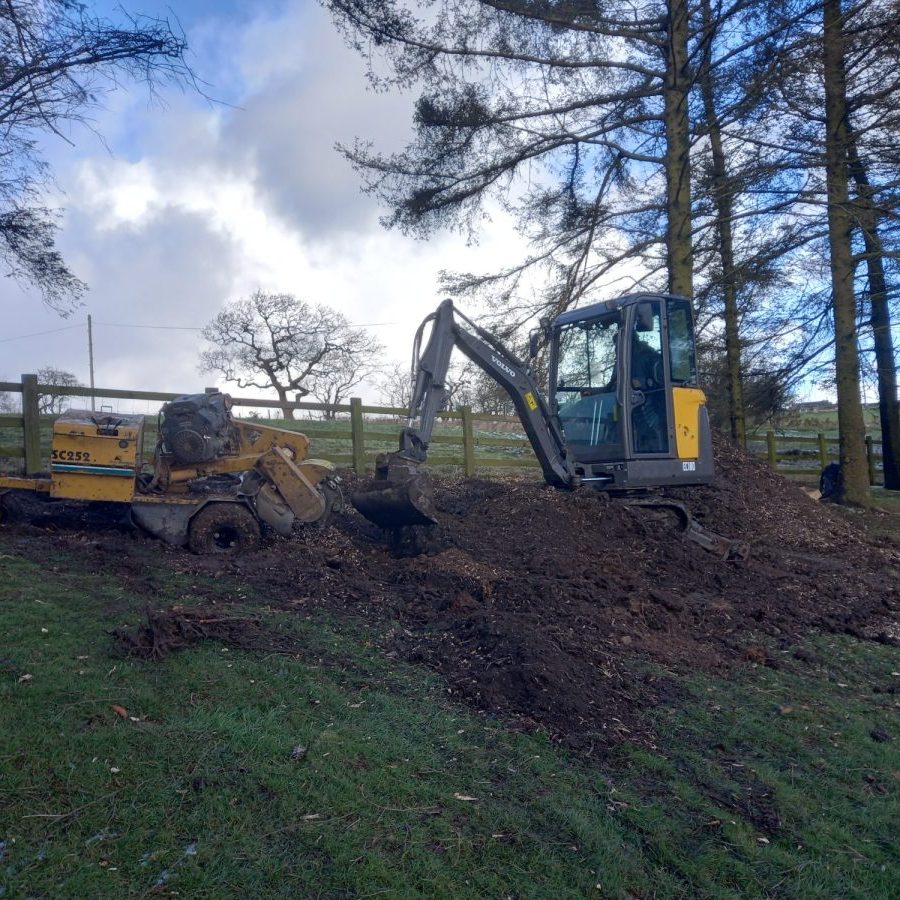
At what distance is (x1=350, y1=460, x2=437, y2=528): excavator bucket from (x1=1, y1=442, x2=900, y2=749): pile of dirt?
13.0 inches

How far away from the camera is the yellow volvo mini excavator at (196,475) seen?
27.8 feet

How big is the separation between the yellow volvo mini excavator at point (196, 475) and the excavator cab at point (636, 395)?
11.3ft

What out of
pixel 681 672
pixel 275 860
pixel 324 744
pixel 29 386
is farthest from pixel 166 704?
pixel 29 386

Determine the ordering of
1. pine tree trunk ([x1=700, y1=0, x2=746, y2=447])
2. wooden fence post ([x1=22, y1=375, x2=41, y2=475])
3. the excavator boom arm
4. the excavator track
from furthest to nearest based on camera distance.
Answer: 1. pine tree trunk ([x1=700, y1=0, x2=746, y2=447])
2. wooden fence post ([x1=22, y1=375, x2=41, y2=475])
3. the excavator track
4. the excavator boom arm

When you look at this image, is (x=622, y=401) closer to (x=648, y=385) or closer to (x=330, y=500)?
(x=648, y=385)

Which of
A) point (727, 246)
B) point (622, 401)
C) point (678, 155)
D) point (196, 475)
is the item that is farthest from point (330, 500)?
point (727, 246)

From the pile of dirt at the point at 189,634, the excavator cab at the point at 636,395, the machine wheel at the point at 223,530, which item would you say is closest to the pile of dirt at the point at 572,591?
the pile of dirt at the point at 189,634

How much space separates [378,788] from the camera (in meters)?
4.18

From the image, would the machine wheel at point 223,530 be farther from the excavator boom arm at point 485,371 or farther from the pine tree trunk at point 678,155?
the pine tree trunk at point 678,155

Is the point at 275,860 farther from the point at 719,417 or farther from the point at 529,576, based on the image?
the point at 719,417

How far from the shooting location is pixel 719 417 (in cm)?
1916

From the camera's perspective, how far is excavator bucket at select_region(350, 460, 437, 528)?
8555 mm

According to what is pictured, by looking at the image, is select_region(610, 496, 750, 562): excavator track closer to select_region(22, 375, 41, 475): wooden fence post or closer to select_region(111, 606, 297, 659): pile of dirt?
select_region(111, 606, 297, 659): pile of dirt

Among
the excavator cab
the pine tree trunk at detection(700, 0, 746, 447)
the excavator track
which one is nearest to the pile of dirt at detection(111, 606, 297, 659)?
the excavator track
